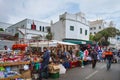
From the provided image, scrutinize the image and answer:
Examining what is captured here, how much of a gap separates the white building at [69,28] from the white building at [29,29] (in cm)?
380

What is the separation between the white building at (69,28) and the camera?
4050 cm

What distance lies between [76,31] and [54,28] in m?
5.04

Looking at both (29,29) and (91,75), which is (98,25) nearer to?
(29,29)

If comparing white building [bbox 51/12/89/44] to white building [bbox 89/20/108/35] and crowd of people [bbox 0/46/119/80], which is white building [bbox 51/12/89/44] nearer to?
crowd of people [bbox 0/46/119/80]

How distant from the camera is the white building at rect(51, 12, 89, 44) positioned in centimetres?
4050

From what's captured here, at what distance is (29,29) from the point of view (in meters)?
44.8

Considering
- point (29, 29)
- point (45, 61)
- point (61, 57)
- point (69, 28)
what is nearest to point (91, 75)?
point (45, 61)

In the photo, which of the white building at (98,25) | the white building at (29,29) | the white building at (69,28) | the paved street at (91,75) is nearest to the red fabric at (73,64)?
the paved street at (91,75)

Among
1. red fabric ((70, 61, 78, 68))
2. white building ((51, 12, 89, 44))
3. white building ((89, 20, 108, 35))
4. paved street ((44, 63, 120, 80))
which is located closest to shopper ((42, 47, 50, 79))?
paved street ((44, 63, 120, 80))

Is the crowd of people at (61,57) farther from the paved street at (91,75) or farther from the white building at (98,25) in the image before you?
the white building at (98,25)

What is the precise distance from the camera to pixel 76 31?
42344 mm

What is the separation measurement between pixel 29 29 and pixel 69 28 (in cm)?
936

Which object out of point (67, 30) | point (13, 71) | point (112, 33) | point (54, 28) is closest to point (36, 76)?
point (13, 71)

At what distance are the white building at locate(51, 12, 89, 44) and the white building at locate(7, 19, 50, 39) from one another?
3804mm
